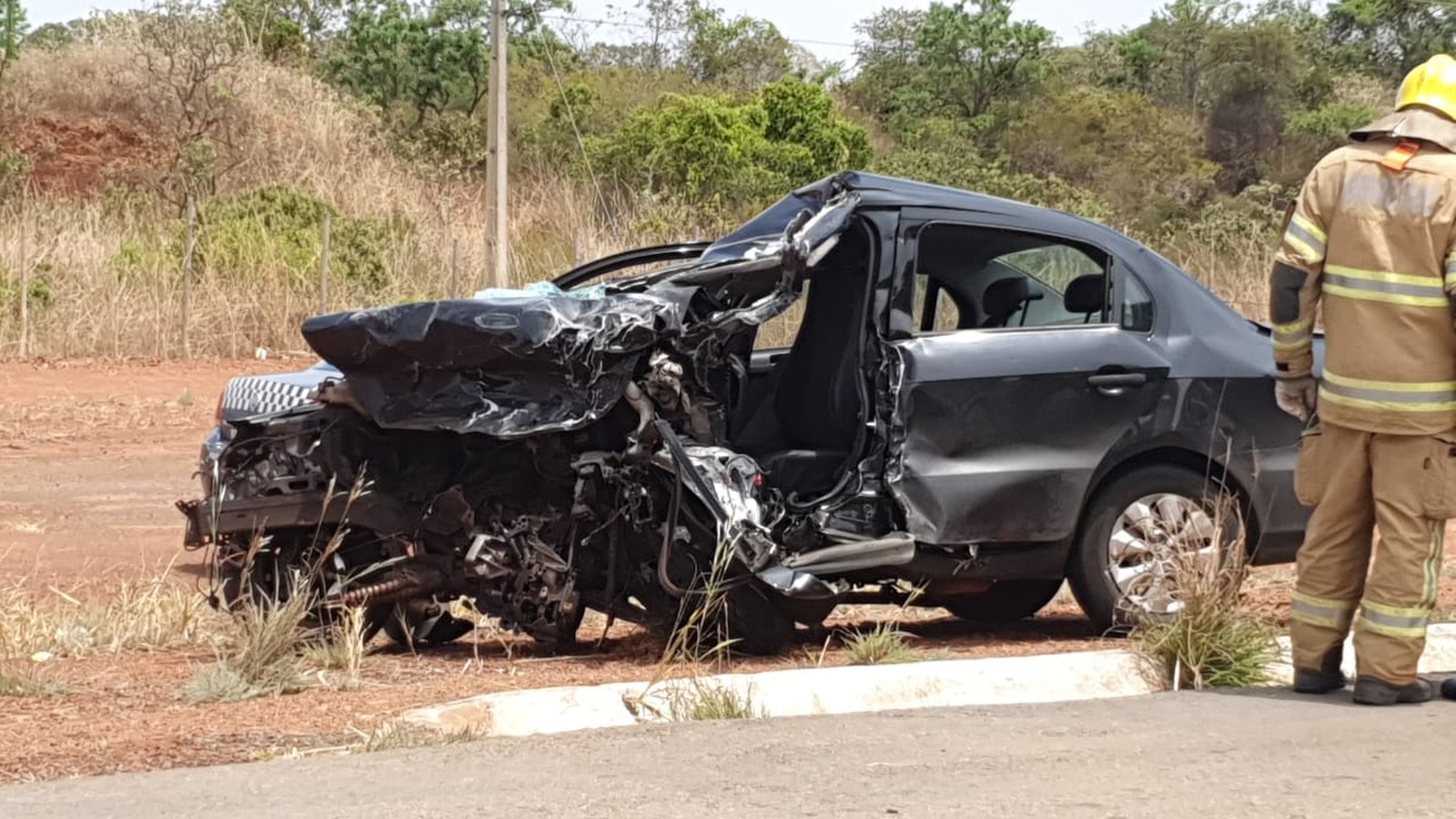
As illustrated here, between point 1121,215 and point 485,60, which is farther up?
point 485,60

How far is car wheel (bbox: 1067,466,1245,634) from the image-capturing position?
25.7 feet

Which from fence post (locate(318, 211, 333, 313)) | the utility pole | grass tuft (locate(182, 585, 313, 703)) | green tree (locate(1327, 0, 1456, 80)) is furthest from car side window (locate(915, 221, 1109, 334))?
green tree (locate(1327, 0, 1456, 80))

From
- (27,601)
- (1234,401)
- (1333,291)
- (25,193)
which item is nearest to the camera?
(1333,291)

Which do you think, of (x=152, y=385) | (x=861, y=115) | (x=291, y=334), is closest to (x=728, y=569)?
(x=152, y=385)

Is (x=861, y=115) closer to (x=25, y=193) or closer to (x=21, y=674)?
(x=25, y=193)

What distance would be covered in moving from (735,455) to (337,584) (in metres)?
1.63

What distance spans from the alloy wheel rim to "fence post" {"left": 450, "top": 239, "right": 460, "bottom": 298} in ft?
53.7

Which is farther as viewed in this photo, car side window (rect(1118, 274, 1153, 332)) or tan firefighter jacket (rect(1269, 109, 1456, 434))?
car side window (rect(1118, 274, 1153, 332))

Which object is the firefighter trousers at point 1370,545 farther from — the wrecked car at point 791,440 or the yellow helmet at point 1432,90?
the yellow helmet at point 1432,90

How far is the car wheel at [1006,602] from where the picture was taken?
8734 mm

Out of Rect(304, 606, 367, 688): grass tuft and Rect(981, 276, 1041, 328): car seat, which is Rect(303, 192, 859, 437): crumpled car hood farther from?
Rect(981, 276, 1041, 328): car seat

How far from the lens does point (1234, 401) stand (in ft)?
26.4

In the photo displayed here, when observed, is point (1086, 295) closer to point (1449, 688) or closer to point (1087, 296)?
point (1087, 296)

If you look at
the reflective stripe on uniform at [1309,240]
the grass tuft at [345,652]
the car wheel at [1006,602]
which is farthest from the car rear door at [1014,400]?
the grass tuft at [345,652]
